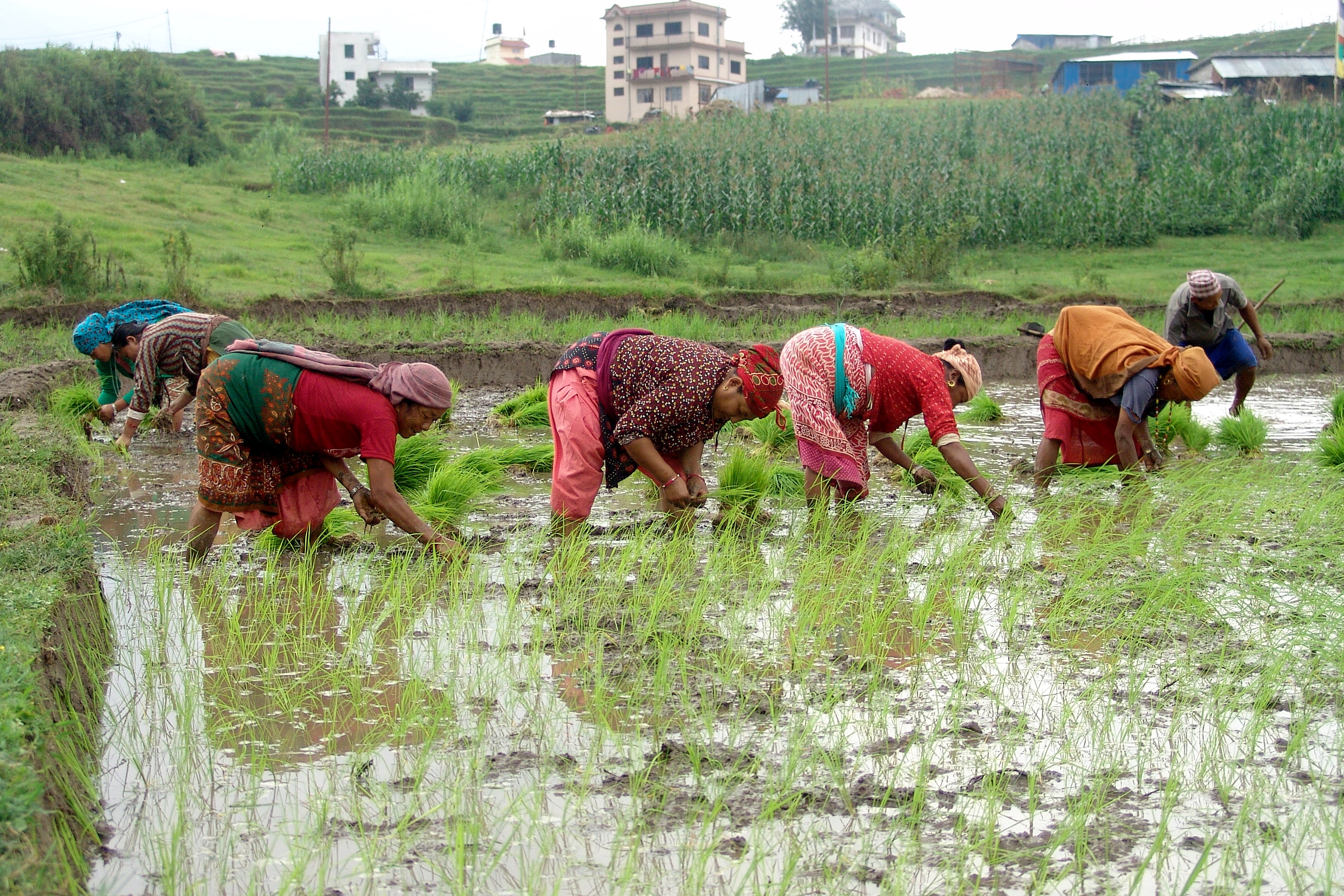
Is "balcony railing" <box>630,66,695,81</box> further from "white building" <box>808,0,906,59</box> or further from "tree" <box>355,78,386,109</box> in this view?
"white building" <box>808,0,906,59</box>

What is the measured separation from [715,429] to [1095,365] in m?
2.08

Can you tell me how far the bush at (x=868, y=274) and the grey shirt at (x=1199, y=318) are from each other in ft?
Answer: 25.3

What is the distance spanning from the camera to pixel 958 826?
2.40m

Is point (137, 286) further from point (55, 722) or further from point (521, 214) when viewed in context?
point (55, 722)

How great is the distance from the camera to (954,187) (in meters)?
Answer: 19.4

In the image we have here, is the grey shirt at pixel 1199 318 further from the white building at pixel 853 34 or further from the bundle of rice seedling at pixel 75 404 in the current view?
the white building at pixel 853 34

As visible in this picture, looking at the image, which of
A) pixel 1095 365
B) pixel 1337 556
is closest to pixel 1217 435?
pixel 1095 365

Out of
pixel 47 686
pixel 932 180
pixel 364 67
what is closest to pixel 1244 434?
pixel 47 686

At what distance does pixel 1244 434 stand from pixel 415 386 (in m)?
5.11

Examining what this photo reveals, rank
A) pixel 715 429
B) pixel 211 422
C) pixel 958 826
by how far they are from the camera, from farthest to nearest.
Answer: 1. pixel 715 429
2. pixel 211 422
3. pixel 958 826

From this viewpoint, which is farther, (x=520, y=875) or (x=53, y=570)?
(x=53, y=570)

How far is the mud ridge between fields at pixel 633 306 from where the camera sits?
455 inches

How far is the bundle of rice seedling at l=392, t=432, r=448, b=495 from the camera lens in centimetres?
562

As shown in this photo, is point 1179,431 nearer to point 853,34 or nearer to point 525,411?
point 525,411
